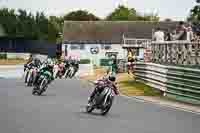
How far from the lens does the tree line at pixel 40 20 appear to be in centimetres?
10531

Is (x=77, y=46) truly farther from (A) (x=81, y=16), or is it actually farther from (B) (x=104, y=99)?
(B) (x=104, y=99)

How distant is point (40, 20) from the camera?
408 feet

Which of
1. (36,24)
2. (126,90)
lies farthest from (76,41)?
(126,90)

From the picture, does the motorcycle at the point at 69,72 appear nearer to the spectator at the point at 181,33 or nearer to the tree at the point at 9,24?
the spectator at the point at 181,33

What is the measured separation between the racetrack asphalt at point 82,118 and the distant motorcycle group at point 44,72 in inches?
58.2

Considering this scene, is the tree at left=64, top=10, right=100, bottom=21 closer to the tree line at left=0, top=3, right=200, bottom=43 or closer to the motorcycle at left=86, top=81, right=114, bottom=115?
the tree line at left=0, top=3, right=200, bottom=43

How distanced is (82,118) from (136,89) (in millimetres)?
13862

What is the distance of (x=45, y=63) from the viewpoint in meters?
24.9

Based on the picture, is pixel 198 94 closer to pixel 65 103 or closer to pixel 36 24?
pixel 65 103

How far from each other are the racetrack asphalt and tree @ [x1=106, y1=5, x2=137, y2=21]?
377 feet

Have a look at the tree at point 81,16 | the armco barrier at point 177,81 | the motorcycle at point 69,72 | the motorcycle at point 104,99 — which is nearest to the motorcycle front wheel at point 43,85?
the armco barrier at point 177,81

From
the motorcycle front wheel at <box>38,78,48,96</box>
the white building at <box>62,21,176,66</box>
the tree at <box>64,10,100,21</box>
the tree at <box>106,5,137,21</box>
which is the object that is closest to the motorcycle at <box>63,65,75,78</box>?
the motorcycle front wheel at <box>38,78,48,96</box>

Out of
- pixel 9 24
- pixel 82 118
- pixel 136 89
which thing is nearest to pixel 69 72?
pixel 136 89

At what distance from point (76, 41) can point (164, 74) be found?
2824 inches
